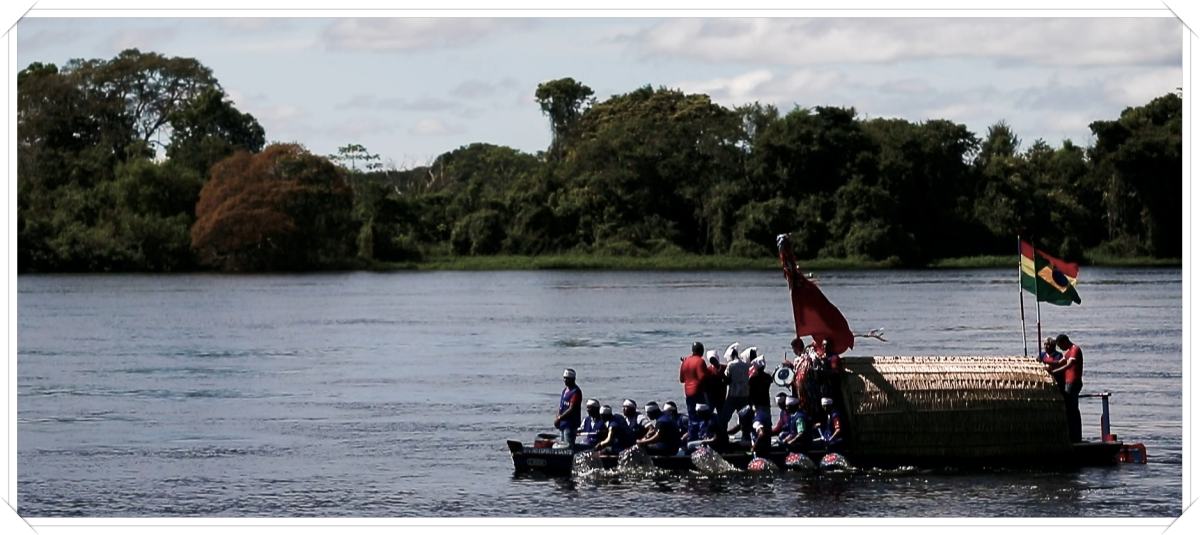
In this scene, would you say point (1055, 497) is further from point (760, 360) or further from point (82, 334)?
point (82, 334)

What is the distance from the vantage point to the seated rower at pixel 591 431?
1167 inches

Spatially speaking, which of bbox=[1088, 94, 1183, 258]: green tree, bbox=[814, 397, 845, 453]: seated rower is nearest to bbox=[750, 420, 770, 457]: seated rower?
bbox=[814, 397, 845, 453]: seated rower

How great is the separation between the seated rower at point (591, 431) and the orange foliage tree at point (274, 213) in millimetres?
88432

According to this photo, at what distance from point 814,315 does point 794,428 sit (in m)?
1.76

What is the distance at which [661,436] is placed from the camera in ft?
95.8

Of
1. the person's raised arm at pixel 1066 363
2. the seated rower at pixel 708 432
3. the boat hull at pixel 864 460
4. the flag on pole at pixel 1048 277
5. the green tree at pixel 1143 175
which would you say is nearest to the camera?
the boat hull at pixel 864 460

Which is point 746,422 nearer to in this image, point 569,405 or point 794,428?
point 794,428

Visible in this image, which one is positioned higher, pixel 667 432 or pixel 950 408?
pixel 950 408

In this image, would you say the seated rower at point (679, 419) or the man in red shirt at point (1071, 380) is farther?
the man in red shirt at point (1071, 380)

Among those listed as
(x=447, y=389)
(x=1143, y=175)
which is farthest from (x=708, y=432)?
(x=1143, y=175)

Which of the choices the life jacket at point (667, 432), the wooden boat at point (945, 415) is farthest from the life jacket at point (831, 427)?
the life jacket at point (667, 432)

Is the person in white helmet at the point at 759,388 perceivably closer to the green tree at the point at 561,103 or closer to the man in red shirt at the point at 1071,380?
the man in red shirt at the point at 1071,380

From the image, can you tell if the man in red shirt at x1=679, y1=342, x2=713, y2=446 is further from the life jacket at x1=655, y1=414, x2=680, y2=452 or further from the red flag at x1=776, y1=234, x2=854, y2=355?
the red flag at x1=776, y1=234, x2=854, y2=355
